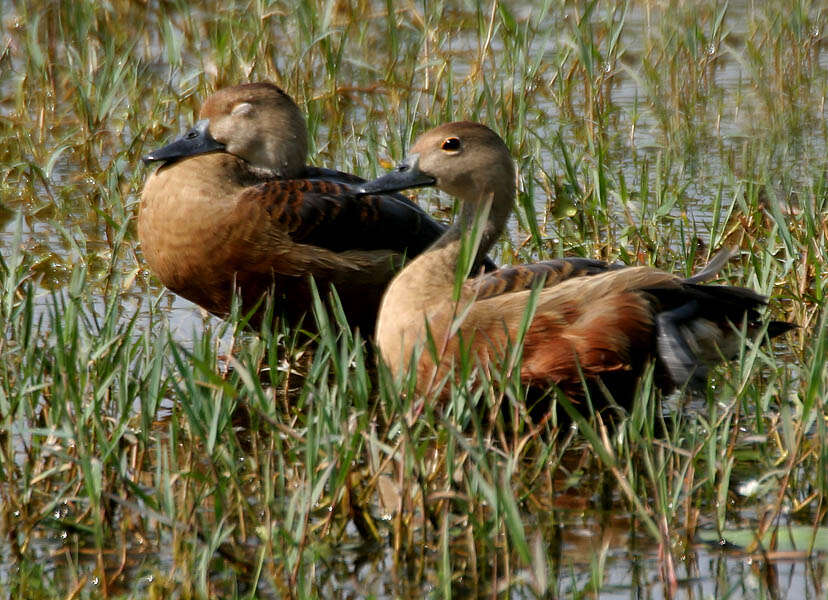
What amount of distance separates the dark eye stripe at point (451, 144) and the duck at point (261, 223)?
20.1 inches

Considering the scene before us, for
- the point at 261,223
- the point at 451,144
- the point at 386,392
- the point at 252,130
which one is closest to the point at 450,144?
the point at 451,144

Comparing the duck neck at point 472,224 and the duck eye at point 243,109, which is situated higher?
the duck eye at point 243,109

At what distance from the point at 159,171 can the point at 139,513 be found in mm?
2203

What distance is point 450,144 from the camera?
4746 mm

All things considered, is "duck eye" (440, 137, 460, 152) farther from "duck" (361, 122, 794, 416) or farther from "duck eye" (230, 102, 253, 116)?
"duck eye" (230, 102, 253, 116)

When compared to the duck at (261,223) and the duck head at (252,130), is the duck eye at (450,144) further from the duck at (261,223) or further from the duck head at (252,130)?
the duck head at (252,130)

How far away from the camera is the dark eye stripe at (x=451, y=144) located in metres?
4.74

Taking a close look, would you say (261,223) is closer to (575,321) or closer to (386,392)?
(575,321)

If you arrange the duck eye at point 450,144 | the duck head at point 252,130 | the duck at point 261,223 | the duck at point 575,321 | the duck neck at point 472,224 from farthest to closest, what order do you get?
1. the duck head at point 252,130
2. the duck at point 261,223
3. the duck eye at point 450,144
4. the duck neck at point 472,224
5. the duck at point 575,321

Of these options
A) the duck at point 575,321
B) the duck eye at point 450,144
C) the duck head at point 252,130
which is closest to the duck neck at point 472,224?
the duck at point 575,321

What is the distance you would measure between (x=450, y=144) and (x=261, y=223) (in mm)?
743

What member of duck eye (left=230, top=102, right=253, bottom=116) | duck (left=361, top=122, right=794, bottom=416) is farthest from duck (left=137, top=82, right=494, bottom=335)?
duck (left=361, top=122, right=794, bottom=416)

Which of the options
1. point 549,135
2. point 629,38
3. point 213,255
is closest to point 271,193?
point 213,255

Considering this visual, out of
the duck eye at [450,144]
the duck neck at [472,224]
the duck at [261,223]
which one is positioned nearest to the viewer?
the duck neck at [472,224]
